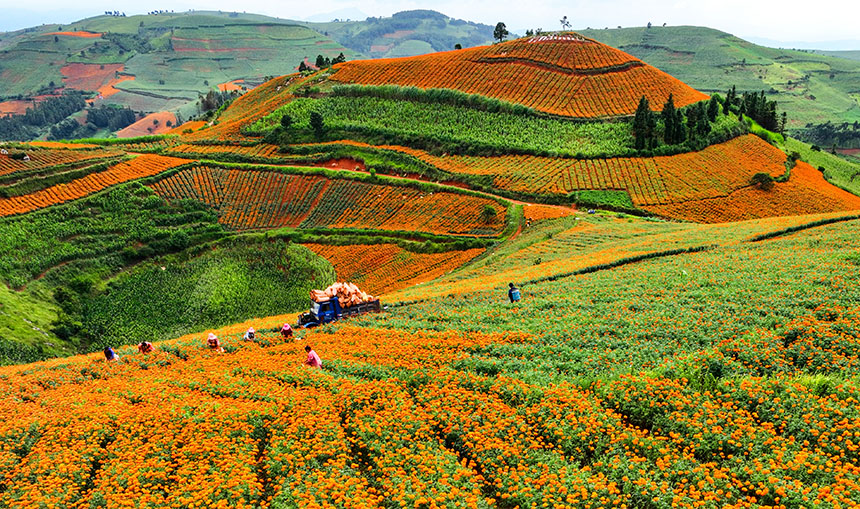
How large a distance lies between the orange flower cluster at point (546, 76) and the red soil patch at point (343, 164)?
24.1 m

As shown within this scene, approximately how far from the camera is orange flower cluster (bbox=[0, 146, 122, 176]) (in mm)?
57894

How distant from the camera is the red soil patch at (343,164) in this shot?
7225 centimetres

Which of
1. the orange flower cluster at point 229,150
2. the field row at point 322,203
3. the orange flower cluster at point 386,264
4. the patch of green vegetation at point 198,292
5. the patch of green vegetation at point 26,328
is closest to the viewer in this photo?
the patch of green vegetation at point 26,328

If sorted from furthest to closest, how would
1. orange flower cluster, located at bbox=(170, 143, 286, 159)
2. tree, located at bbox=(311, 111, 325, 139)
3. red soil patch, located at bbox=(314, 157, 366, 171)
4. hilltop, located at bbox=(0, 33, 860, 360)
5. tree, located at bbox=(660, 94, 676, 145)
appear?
tree, located at bbox=(311, 111, 325, 139), orange flower cluster, located at bbox=(170, 143, 286, 159), red soil patch, located at bbox=(314, 157, 366, 171), tree, located at bbox=(660, 94, 676, 145), hilltop, located at bbox=(0, 33, 860, 360)

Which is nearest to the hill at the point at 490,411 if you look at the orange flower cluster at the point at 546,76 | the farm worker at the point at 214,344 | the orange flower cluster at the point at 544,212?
the farm worker at the point at 214,344

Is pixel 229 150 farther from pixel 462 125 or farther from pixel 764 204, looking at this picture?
pixel 764 204

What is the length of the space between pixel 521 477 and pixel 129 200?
197 feet

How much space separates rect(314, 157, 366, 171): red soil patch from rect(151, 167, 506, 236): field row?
623 cm

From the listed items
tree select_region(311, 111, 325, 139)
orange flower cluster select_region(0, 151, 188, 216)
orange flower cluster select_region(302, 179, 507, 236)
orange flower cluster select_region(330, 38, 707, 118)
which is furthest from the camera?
orange flower cluster select_region(330, 38, 707, 118)

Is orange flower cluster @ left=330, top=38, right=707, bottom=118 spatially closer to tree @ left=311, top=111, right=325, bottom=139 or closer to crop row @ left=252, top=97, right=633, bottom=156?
crop row @ left=252, top=97, right=633, bottom=156

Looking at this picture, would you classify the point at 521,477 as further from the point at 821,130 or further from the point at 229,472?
the point at 821,130

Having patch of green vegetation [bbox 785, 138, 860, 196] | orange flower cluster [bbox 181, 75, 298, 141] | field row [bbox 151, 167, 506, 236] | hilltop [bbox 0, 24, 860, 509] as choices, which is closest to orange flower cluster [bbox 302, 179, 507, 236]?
field row [bbox 151, 167, 506, 236]

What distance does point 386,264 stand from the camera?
49688 mm

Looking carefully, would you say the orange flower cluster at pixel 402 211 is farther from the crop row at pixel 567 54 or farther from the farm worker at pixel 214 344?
the crop row at pixel 567 54
